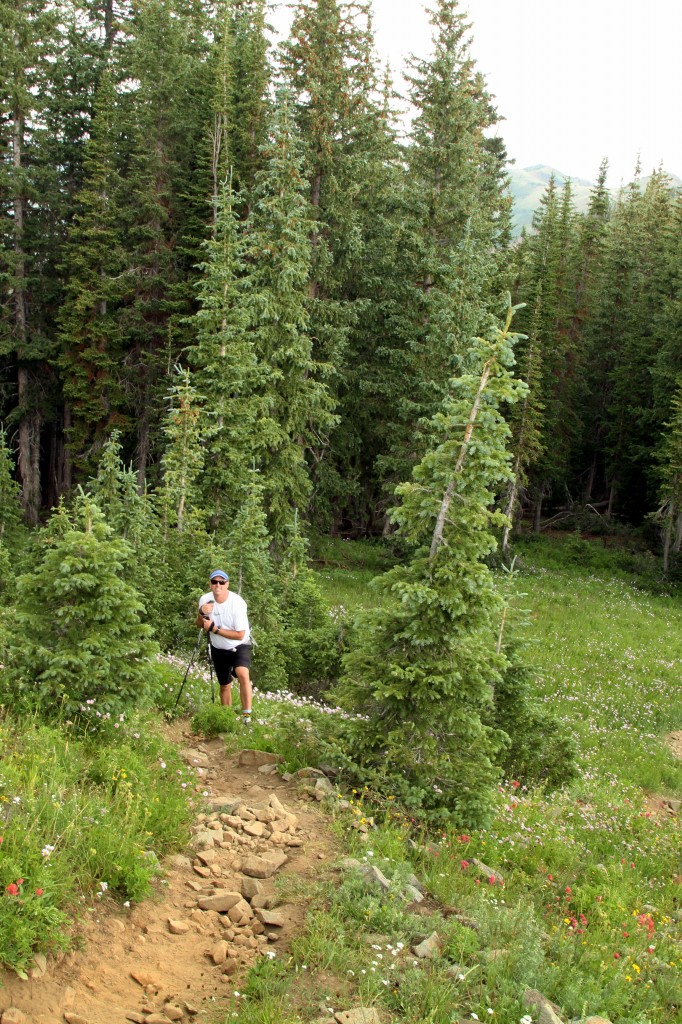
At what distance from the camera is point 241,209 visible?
2856 centimetres

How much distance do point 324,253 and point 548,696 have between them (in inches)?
675

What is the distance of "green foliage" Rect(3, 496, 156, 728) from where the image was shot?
6746 mm

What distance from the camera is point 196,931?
16.1ft

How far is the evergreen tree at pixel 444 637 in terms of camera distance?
7395mm

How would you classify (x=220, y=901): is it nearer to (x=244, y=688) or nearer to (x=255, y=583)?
(x=244, y=688)

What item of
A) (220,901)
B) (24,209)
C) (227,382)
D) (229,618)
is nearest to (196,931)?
(220,901)

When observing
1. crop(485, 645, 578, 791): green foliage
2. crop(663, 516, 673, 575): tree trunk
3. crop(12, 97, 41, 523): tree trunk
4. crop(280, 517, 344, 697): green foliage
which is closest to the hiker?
crop(485, 645, 578, 791): green foliage

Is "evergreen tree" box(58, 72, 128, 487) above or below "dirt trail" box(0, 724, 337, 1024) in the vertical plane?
above

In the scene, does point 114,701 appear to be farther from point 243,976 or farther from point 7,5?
point 7,5

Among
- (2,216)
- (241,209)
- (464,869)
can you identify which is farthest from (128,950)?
(2,216)

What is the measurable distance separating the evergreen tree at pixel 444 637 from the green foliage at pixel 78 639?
2.31m

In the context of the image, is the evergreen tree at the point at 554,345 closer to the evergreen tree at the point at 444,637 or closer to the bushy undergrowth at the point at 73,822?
the evergreen tree at the point at 444,637

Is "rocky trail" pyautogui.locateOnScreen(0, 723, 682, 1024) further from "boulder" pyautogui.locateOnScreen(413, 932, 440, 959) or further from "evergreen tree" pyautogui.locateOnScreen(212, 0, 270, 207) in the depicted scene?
"evergreen tree" pyautogui.locateOnScreen(212, 0, 270, 207)

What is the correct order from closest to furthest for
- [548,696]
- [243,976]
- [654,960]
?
1. [243,976]
2. [654,960]
3. [548,696]
